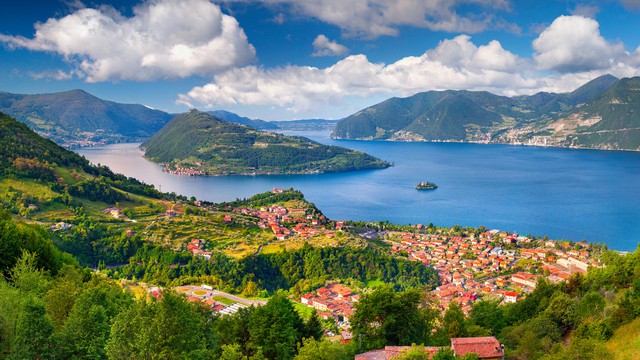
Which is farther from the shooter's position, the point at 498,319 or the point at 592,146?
the point at 592,146

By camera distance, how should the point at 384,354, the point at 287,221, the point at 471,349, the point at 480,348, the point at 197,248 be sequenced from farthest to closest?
the point at 287,221 < the point at 197,248 < the point at 480,348 < the point at 471,349 < the point at 384,354

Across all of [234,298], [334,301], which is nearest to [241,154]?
[334,301]

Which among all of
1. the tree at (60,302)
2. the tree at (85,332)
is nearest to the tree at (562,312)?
the tree at (85,332)

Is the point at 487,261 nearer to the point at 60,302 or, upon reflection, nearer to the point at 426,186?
the point at 60,302

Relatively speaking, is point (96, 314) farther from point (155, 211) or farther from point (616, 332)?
point (155, 211)

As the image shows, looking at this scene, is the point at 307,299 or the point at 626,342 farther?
the point at 307,299

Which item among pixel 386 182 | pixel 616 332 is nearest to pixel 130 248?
pixel 616 332

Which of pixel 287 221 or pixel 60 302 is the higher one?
pixel 60 302

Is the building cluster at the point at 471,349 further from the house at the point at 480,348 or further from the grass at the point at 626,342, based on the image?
the grass at the point at 626,342
